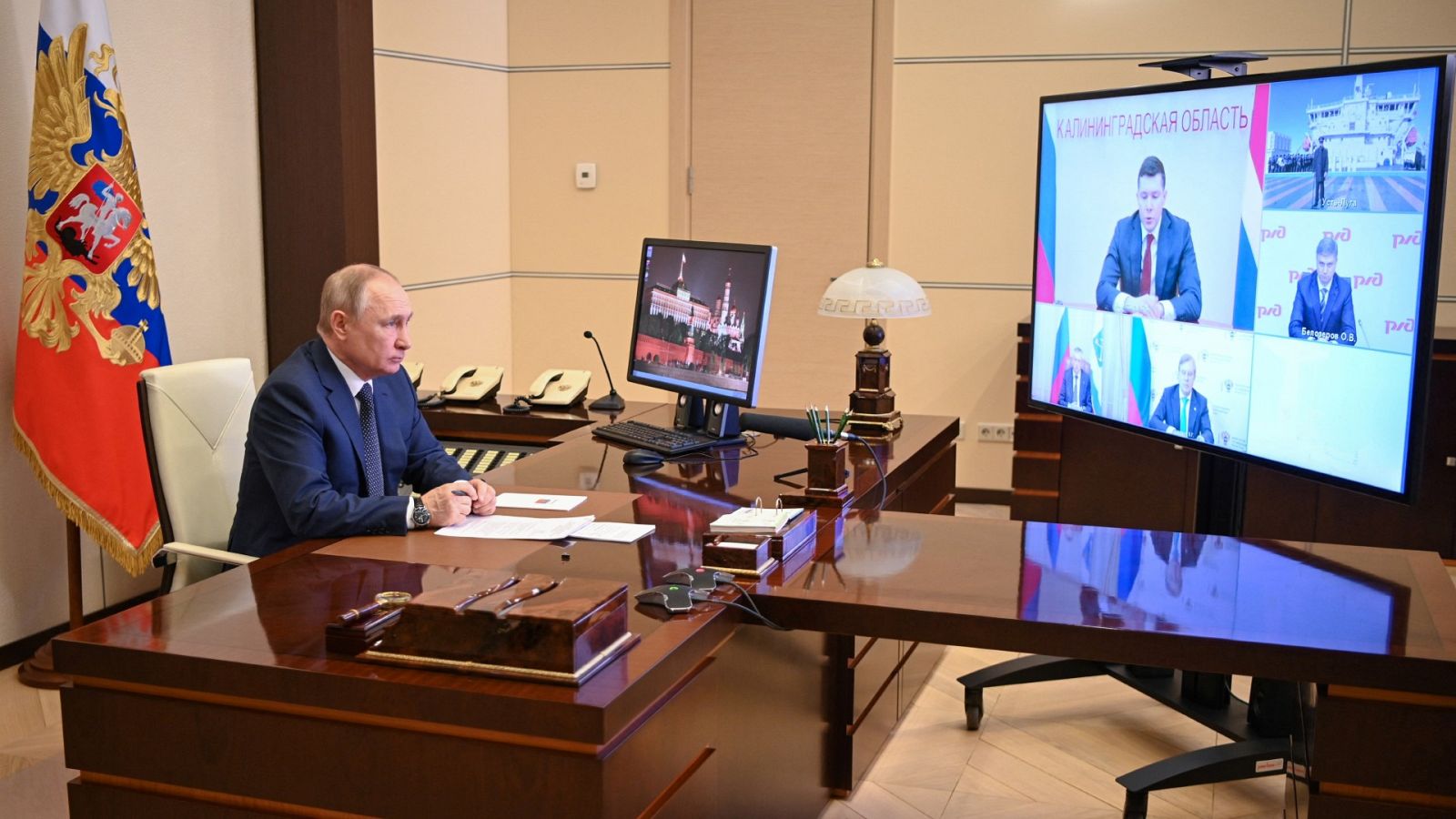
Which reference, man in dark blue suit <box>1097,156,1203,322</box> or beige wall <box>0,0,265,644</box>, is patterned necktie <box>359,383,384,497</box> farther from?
man in dark blue suit <box>1097,156,1203,322</box>

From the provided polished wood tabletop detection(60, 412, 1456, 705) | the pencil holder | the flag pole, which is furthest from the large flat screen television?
the flag pole

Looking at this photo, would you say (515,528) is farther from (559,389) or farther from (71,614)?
(71,614)

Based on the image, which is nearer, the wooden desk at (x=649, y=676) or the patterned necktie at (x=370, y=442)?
the wooden desk at (x=649, y=676)

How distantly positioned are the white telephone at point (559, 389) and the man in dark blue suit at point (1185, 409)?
179cm

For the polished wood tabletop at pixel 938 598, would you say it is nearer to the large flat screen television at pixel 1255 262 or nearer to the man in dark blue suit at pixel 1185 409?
the large flat screen television at pixel 1255 262

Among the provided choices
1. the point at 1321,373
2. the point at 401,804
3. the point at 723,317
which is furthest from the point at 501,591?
the point at 1321,373

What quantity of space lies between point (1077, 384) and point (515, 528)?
1726 millimetres

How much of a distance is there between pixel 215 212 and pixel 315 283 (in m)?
0.42

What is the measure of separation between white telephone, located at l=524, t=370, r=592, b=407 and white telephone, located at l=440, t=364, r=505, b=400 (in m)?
0.12

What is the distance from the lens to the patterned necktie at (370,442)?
9.24ft

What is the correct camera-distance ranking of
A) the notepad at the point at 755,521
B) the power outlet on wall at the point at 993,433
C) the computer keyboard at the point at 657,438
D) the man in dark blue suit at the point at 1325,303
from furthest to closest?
the power outlet on wall at the point at 993,433, the computer keyboard at the point at 657,438, the man in dark blue suit at the point at 1325,303, the notepad at the point at 755,521

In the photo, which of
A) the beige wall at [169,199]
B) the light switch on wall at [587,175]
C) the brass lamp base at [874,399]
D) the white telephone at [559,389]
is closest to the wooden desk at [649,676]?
the brass lamp base at [874,399]

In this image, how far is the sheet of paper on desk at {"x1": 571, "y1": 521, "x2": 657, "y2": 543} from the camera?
2.51 meters

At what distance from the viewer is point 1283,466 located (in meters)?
2.85
